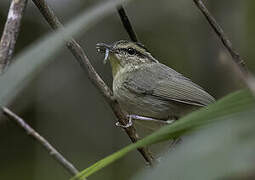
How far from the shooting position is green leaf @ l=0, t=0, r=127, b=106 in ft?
2.27

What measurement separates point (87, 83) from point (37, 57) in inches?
257

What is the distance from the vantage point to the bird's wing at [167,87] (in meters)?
3.71

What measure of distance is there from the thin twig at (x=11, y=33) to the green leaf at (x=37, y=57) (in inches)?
13.5

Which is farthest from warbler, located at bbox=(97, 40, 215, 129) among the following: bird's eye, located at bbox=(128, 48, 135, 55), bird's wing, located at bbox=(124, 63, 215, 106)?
bird's eye, located at bbox=(128, 48, 135, 55)

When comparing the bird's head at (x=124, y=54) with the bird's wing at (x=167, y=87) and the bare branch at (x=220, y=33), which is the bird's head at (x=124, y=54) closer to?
the bird's wing at (x=167, y=87)

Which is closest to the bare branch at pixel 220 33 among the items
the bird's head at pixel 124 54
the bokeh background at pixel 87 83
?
the bird's head at pixel 124 54

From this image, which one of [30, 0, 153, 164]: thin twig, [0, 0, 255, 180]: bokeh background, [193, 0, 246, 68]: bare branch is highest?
[30, 0, 153, 164]: thin twig

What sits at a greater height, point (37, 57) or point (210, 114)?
point (37, 57)

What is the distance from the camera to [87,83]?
23.8 feet

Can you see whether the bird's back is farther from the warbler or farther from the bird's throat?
the bird's throat

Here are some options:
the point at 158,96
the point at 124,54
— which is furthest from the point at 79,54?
the point at 124,54

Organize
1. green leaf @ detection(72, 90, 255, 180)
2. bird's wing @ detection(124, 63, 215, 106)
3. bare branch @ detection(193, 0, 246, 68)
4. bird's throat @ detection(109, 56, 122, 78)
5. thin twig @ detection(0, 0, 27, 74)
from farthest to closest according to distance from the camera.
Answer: bird's throat @ detection(109, 56, 122, 78)
bird's wing @ detection(124, 63, 215, 106)
bare branch @ detection(193, 0, 246, 68)
thin twig @ detection(0, 0, 27, 74)
green leaf @ detection(72, 90, 255, 180)

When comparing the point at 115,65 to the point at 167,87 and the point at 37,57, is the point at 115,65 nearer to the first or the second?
the point at 167,87

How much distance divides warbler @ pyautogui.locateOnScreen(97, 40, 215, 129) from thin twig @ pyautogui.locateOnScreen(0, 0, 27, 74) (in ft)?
6.75
